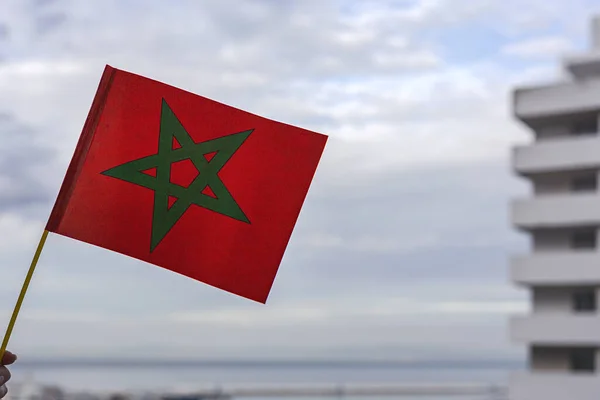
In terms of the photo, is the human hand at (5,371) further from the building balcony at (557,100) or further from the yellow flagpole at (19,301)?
the building balcony at (557,100)

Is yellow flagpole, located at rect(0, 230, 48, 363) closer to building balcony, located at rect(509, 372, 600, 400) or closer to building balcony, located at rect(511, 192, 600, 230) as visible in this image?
building balcony, located at rect(509, 372, 600, 400)

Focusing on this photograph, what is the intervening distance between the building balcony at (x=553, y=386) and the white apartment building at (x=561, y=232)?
0.09 ft

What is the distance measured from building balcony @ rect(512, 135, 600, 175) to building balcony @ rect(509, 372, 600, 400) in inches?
238

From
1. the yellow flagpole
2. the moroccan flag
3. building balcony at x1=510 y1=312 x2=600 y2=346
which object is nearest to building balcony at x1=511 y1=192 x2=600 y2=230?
building balcony at x1=510 y1=312 x2=600 y2=346

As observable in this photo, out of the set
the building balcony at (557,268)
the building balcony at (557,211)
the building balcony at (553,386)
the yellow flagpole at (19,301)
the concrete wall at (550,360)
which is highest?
the building balcony at (557,211)

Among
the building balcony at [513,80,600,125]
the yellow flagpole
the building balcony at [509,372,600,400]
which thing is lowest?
the yellow flagpole

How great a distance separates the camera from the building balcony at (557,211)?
100.0 ft

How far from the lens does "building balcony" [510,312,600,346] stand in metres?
30.4

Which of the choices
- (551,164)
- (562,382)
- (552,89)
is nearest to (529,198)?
(551,164)

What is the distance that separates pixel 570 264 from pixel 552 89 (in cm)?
512

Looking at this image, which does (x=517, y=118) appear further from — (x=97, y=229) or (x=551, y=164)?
(x=97, y=229)

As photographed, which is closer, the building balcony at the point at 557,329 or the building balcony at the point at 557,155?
the building balcony at the point at 557,329

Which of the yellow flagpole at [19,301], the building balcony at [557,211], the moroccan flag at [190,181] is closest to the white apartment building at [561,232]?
the building balcony at [557,211]

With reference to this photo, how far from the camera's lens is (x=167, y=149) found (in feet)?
13.9
